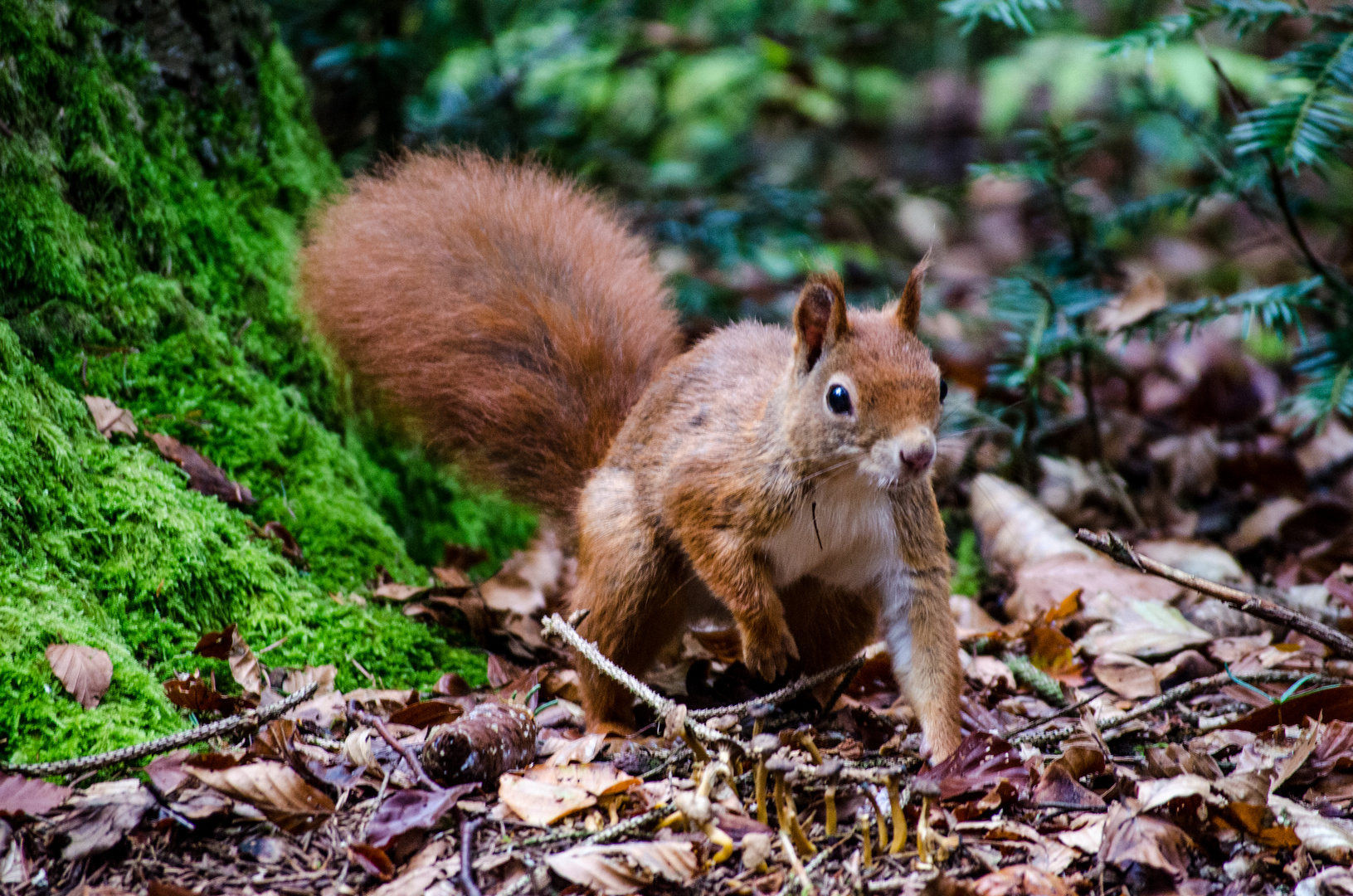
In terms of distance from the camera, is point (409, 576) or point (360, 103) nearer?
point (409, 576)

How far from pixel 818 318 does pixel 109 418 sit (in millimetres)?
1810

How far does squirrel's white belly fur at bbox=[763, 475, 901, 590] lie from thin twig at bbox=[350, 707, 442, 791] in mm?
961

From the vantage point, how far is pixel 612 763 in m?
2.38

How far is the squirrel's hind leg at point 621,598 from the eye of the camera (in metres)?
2.79

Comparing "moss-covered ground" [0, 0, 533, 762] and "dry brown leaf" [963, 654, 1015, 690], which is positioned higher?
"moss-covered ground" [0, 0, 533, 762]

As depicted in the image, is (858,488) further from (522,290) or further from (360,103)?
(360,103)

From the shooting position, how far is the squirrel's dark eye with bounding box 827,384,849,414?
245 cm

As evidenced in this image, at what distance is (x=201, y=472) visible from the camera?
2.92 m

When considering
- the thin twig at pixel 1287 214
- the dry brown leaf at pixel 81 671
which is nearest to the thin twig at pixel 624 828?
the dry brown leaf at pixel 81 671

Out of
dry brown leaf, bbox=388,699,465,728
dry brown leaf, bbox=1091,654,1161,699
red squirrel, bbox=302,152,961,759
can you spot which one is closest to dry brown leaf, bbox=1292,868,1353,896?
red squirrel, bbox=302,152,961,759

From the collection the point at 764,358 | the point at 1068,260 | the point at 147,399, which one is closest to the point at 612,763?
the point at 764,358

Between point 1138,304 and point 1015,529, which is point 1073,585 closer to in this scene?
point 1015,529

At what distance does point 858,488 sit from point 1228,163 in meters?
2.88

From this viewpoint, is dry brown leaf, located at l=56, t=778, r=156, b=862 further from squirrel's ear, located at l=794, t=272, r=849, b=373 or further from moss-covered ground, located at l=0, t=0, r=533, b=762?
squirrel's ear, located at l=794, t=272, r=849, b=373
